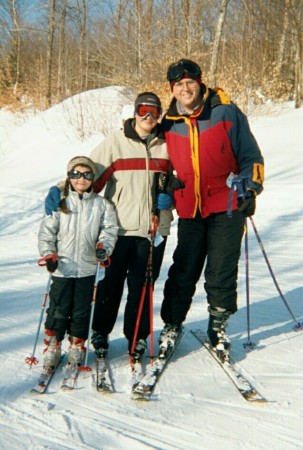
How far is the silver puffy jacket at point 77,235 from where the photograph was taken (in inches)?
115

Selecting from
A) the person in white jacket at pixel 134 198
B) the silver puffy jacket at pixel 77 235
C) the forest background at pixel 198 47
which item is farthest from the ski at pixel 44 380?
the forest background at pixel 198 47

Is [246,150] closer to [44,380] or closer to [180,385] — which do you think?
[180,385]

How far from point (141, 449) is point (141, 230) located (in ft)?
4.38

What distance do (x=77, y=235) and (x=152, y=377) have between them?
3.21 ft

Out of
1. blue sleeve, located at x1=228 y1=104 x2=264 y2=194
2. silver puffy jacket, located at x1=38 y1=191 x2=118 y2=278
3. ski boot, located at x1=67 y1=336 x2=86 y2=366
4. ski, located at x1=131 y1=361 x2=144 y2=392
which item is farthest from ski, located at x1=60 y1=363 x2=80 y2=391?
blue sleeve, located at x1=228 y1=104 x2=264 y2=194

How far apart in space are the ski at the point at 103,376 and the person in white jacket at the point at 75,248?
140 mm

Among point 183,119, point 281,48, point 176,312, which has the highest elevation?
point 281,48

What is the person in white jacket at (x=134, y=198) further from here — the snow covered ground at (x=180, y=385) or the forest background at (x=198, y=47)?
the forest background at (x=198, y=47)

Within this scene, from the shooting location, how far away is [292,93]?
18.5m

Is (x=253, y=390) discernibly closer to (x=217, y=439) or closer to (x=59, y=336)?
(x=217, y=439)

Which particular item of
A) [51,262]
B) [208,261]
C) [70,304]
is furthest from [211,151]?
[70,304]

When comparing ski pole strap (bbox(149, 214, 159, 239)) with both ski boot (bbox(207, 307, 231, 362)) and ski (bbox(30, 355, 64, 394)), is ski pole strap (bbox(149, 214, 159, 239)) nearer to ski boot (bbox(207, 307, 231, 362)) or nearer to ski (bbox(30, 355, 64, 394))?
ski boot (bbox(207, 307, 231, 362))

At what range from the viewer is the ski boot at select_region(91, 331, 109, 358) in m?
3.21

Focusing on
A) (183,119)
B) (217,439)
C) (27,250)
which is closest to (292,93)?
(27,250)
